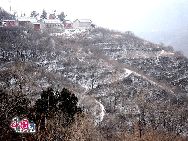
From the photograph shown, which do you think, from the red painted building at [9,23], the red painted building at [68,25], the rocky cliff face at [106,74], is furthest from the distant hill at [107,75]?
the red painted building at [68,25]

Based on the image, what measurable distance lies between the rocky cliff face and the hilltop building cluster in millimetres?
7341

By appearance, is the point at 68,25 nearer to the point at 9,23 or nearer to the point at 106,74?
the point at 9,23

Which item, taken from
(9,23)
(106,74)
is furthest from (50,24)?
(106,74)

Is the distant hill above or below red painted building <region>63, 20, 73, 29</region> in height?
below

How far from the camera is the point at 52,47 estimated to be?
100 metres

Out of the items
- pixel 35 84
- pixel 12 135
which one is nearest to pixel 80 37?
pixel 35 84

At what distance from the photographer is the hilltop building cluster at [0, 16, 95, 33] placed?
11157 centimetres

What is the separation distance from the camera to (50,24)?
419 feet

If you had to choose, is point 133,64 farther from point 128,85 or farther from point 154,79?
point 128,85

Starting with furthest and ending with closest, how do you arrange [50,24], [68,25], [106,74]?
[68,25] < [50,24] < [106,74]

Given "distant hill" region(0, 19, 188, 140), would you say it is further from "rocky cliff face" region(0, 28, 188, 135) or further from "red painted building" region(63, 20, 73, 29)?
"red painted building" region(63, 20, 73, 29)

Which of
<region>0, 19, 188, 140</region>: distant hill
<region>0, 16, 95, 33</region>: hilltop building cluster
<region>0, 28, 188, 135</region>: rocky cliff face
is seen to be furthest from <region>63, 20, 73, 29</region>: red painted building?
<region>0, 28, 188, 135</region>: rocky cliff face

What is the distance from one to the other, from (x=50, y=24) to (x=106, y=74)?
44.3 meters

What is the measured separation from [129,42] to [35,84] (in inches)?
2034
